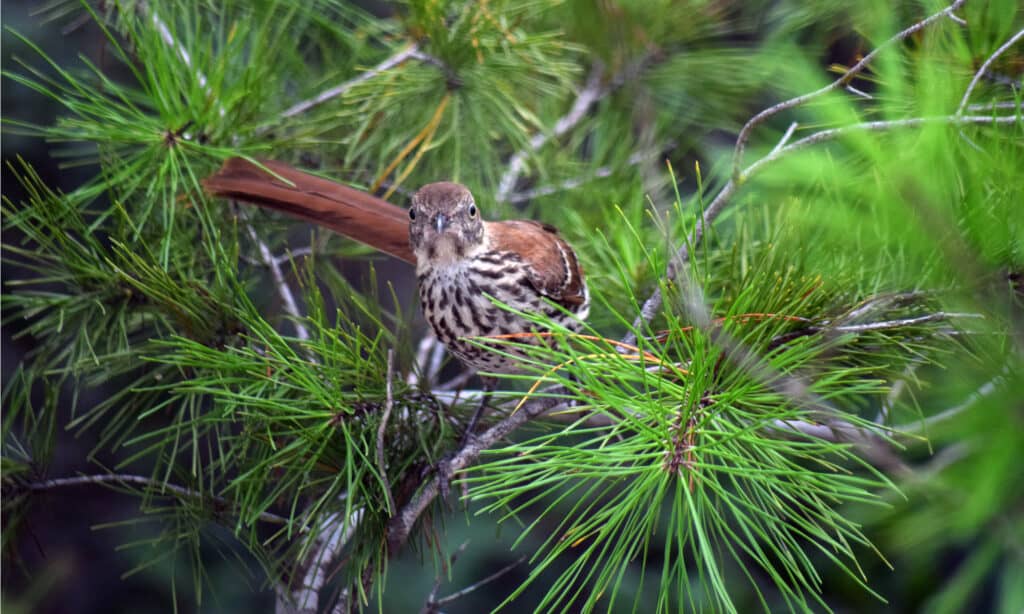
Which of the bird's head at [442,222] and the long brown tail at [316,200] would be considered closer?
the long brown tail at [316,200]

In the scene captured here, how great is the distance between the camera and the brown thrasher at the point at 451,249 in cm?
96

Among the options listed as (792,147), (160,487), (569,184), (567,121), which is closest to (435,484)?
(160,487)

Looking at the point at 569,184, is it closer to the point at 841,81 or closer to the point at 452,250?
the point at 452,250

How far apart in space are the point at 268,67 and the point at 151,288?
0.39m

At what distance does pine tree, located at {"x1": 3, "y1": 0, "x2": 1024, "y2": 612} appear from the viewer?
638 millimetres

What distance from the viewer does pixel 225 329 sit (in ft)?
2.99

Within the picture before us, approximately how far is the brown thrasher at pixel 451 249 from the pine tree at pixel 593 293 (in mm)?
48

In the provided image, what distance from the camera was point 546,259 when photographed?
1.16 meters

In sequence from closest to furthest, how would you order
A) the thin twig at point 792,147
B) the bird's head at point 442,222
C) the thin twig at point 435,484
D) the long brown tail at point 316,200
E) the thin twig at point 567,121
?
the thin twig at point 792,147, the thin twig at point 435,484, the long brown tail at point 316,200, the bird's head at point 442,222, the thin twig at point 567,121

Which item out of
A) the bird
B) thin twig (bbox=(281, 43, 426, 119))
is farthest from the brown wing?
thin twig (bbox=(281, 43, 426, 119))

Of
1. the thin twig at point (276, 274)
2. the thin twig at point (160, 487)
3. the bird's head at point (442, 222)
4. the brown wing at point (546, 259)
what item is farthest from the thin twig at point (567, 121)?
the thin twig at point (160, 487)

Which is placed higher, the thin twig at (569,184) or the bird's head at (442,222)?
the thin twig at (569,184)

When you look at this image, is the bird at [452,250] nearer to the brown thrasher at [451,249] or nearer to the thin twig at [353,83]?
the brown thrasher at [451,249]

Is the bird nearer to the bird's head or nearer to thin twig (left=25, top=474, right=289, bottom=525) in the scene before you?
the bird's head
